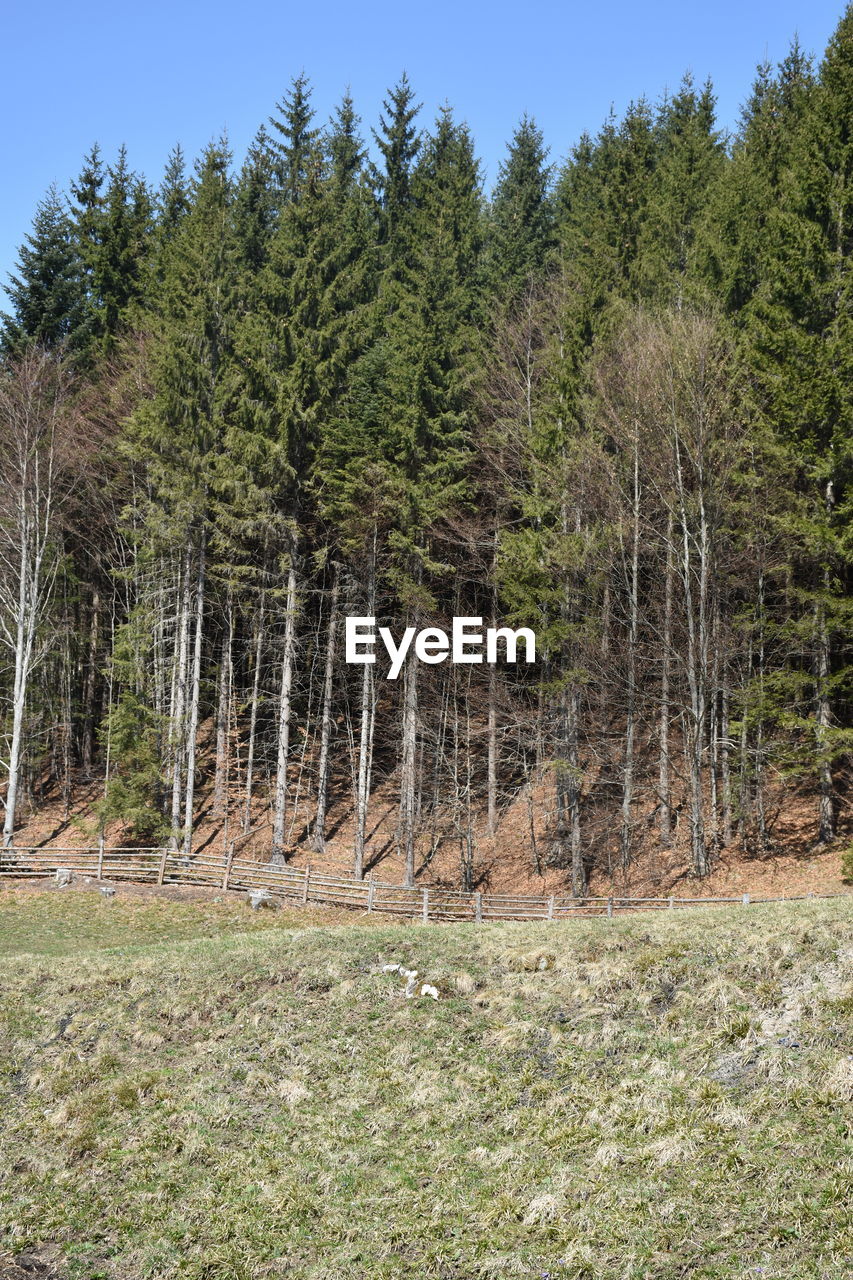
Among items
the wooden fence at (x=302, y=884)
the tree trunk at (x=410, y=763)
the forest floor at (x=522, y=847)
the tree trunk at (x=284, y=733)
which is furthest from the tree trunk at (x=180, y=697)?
the tree trunk at (x=410, y=763)

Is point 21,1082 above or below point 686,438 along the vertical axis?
below

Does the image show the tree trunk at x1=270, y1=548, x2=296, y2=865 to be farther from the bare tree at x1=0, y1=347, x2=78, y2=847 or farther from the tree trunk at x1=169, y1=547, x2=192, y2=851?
the bare tree at x1=0, y1=347, x2=78, y2=847

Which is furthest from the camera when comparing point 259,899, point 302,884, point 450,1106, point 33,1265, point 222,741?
point 222,741

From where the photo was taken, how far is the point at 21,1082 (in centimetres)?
1473

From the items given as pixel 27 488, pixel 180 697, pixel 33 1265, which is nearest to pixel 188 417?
A: pixel 27 488

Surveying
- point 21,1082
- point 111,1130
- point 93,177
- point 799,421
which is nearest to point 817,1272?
point 111,1130

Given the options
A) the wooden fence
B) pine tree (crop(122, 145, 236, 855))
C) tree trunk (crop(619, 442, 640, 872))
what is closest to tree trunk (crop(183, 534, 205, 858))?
pine tree (crop(122, 145, 236, 855))

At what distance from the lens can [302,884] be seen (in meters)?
29.2

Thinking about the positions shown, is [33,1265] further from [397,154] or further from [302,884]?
[397,154]

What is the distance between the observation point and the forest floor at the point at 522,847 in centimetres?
2625

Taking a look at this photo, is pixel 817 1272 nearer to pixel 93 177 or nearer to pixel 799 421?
pixel 799 421

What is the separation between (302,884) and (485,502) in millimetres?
14510

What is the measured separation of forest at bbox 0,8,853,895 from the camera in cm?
2778

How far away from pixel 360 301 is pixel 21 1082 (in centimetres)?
3076
